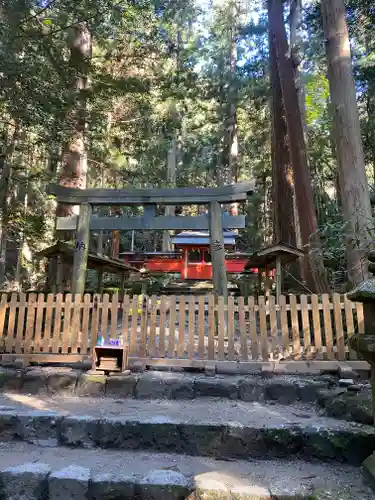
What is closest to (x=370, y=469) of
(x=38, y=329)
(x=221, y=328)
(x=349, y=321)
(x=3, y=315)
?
(x=349, y=321)

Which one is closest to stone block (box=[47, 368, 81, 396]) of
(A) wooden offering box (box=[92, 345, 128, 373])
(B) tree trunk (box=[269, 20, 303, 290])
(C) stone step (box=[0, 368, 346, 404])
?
(C) stone step (box=[0, 368, 346, 404])

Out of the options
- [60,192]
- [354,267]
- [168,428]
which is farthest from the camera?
[60,192]

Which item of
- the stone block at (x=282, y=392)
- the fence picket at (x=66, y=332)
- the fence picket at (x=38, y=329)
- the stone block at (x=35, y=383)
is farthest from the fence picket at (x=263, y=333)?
the fence picket at (x=38, y=329)

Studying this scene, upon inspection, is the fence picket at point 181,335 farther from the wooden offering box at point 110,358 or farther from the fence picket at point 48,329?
the fence picket at point 48,329

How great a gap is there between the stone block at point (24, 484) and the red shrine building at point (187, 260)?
14.6m

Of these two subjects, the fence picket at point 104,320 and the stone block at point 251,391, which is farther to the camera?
the fence picket at point 104,320

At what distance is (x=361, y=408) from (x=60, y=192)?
6.43m

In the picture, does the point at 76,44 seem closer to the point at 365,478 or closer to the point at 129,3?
the point at 129,3

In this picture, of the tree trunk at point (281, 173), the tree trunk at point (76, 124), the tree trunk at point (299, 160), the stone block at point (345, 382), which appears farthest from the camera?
the tree trunk at point (281, 173)

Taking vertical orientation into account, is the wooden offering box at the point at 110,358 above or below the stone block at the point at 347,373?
above

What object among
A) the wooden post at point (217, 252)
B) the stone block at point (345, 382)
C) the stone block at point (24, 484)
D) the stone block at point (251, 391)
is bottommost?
the stone block at point (24, 484)

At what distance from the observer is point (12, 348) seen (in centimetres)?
555

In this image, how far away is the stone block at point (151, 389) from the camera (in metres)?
4.79

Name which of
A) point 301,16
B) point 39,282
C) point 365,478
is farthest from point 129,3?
point 365,478
